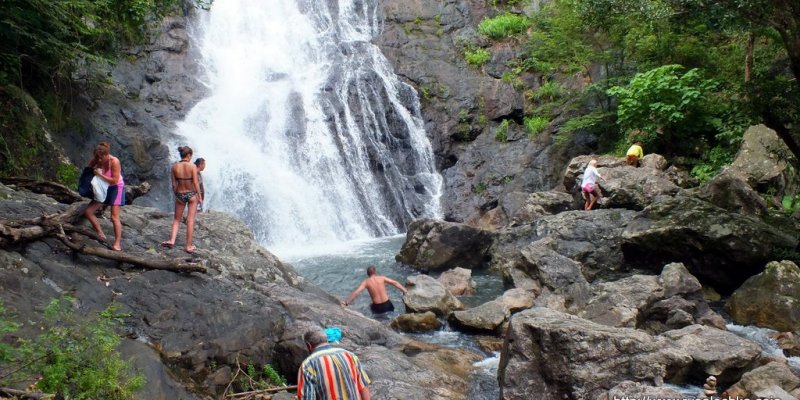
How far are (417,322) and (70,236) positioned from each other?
485 centimetres

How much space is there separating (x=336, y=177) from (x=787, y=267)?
501 inches

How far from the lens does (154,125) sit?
16719 millimetres

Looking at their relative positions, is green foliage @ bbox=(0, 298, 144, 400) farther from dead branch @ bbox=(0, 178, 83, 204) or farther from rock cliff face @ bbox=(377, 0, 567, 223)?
rock cliff face @ bbox=(377, 0, 567, 223)

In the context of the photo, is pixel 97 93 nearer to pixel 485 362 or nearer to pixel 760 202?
pixel 485 362

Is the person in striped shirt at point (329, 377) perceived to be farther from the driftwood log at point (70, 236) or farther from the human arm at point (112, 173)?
the human arm at point (112, 173)

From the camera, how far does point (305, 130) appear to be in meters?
19.2

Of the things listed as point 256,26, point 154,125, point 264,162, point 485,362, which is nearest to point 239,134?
point 264,162

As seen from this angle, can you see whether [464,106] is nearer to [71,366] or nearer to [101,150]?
Result: [101,150]

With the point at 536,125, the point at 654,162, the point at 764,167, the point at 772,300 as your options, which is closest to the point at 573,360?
the point at 772,300

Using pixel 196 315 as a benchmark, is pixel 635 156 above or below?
above

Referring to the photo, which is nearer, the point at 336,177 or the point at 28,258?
the point at 28,258

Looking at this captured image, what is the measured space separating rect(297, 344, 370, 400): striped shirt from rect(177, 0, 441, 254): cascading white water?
1176 centimetres

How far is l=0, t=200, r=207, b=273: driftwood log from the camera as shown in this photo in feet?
19.3

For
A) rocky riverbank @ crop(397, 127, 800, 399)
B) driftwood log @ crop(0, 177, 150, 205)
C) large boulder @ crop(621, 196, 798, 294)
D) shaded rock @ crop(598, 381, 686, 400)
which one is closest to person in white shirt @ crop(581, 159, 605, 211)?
rocky riverbank @ crop(397, 127, 800, 399)
